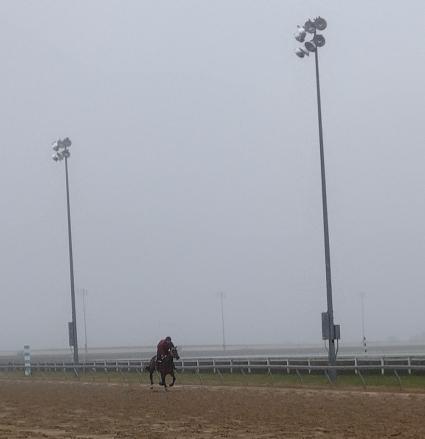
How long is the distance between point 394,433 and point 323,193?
13773mm

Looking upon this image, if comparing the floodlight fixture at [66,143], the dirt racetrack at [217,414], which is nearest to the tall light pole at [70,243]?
the floodlight fixture at [66,143]

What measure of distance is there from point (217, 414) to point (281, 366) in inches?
454

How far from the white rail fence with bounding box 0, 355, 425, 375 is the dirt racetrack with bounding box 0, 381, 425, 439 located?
88.0 inches

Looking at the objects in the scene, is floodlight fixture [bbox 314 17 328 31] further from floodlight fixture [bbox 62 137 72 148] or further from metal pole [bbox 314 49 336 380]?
floodlight fixture [bbox 62 137 72 148]

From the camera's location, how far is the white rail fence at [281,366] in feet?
79.7

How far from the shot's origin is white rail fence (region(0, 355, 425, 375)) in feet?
79.7

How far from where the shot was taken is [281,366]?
2755cm

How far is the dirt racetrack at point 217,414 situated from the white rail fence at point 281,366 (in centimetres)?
224

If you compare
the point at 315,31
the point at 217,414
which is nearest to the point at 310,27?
the point at 315,31

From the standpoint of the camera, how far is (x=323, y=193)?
83.3 feet

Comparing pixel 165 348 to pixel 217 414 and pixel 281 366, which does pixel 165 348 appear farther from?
pixel 217 414

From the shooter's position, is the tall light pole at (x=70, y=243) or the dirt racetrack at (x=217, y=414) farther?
the tall light pole at (x=70, y=243)

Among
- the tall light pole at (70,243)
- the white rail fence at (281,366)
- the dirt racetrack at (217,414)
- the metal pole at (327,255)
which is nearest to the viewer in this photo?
the dirt racetrack at (217,414)

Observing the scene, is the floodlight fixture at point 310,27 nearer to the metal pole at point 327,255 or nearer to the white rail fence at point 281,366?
the metal pole at point 327,255
